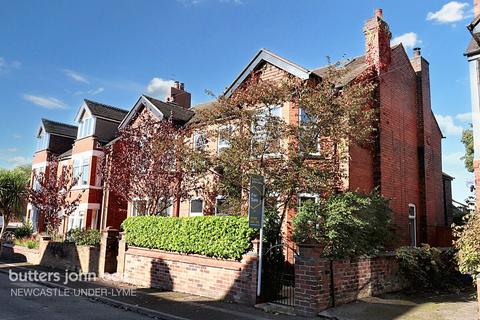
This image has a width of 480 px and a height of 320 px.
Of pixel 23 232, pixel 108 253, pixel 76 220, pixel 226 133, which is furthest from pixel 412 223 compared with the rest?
pixel 23 232

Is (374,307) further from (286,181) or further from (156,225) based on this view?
(156,225)

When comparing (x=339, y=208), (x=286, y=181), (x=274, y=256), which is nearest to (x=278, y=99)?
(x=286, y=181)

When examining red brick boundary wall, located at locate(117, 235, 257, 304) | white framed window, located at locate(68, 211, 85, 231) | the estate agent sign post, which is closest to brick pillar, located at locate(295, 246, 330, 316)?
the estate agent sign post

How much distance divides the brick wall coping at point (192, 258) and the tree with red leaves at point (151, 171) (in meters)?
2.55

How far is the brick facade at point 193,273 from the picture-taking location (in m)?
11.1

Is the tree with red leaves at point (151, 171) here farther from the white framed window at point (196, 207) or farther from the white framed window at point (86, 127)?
the white framed window at point (86, 127)

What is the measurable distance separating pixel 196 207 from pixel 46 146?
63.4ft

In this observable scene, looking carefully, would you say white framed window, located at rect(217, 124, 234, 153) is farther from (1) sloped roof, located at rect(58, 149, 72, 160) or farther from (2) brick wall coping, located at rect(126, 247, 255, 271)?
(1) sloped roof, located at rect(58, 149, 72, 160)

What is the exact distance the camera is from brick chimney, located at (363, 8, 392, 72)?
16.5 meters

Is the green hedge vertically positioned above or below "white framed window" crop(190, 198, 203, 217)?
below

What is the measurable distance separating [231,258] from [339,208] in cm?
349

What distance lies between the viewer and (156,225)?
47.4 ft

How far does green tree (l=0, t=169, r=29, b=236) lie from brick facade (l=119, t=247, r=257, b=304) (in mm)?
17882

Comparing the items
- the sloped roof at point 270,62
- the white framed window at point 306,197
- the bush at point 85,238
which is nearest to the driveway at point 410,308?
the white framed window at point 306,197
